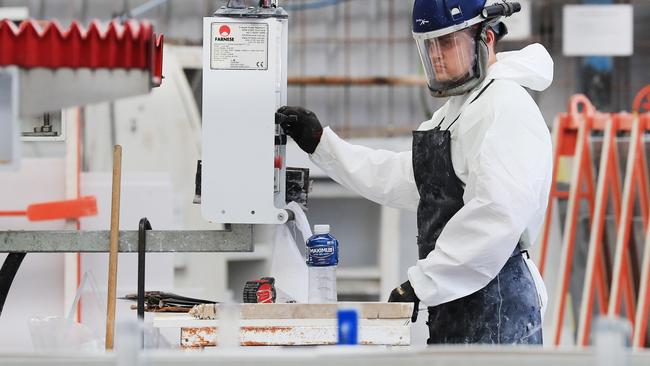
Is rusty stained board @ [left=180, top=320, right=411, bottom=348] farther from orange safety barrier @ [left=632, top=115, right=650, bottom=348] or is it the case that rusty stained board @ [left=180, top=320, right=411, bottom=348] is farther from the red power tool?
orange safety barrier @ [left=632, top=115, right=650, bottom=348]

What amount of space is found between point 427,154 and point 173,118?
2.58 meters

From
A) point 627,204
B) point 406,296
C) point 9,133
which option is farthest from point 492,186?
point 627,204

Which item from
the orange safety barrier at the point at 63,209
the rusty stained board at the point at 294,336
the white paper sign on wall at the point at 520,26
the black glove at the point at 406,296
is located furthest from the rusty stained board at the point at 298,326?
the white paper sign on wall at the point at 520,26

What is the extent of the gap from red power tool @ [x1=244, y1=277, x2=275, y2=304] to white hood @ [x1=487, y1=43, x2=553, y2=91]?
2.59 feet

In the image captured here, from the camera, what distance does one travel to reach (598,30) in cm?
684

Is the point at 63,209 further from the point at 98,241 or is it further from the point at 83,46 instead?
the point at 83,46

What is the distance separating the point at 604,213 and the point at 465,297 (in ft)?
8.84

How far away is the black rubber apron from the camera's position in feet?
8.89

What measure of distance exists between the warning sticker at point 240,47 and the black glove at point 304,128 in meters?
0.25

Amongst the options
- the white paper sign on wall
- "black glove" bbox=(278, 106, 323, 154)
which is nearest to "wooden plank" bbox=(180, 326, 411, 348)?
"black glove" bbox=(278, 106, 323, 154)

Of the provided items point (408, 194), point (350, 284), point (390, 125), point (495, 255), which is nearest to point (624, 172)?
point (350, 284)

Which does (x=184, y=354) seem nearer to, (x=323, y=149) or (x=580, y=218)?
(x=323, y=149)

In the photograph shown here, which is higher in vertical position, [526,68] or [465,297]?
[526,68]

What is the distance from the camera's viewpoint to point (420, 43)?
2.83 m
